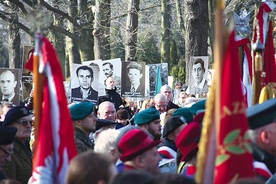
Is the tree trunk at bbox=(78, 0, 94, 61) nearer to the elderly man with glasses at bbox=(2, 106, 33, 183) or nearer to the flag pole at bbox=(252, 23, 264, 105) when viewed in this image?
the elderly man with glasses at bbox=(2, 106, 33, 183)

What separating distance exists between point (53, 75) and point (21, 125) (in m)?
2.73

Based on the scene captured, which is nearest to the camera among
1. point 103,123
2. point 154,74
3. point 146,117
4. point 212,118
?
point 212,118

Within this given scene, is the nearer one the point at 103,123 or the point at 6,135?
the point at 6,135

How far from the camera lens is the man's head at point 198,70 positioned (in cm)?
1519

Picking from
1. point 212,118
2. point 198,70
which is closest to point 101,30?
point 198,70

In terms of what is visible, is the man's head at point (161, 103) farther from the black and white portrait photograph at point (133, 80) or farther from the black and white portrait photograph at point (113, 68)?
the black and white portrait photograph at point (133, 80)

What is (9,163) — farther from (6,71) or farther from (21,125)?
(6,71)

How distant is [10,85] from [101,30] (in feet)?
33.0

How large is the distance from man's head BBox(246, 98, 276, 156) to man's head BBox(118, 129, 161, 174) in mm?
971

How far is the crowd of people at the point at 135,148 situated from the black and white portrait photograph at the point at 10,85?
4478 mm

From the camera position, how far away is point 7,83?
1461cm

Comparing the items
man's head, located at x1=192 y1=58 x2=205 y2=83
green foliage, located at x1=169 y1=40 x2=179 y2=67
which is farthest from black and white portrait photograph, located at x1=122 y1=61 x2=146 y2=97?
green foliage, located at x1=169 y1=40 x2=179 y2=67

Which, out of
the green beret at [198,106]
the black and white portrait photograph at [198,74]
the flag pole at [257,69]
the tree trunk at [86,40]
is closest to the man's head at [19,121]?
the green beret at [198,106]

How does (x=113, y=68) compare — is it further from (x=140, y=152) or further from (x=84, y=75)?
(x=140, y=152)
